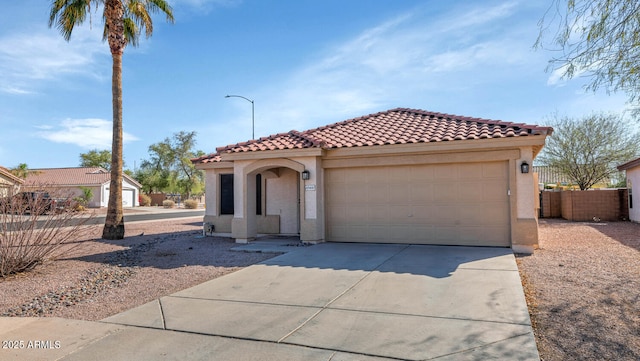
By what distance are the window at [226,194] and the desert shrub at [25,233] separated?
6.57 metres

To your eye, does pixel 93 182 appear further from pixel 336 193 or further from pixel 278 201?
pixel 336 193

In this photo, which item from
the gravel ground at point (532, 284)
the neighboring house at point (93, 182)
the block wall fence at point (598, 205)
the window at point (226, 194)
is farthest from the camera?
the neighboring house at point (93, 182)

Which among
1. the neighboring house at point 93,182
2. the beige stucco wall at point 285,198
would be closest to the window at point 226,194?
the beige stucco wall at point 285,198

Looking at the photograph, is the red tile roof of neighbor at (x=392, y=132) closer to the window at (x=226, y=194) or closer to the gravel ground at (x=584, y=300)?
the window at (x=226, y=194)

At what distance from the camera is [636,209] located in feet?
63.1

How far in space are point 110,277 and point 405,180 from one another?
8124mm

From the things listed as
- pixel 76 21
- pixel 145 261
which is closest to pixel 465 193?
pixel 145 261

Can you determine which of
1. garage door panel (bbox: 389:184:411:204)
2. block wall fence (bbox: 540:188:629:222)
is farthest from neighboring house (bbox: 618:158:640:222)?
garage door panel (bbox: 389:184:411:204)

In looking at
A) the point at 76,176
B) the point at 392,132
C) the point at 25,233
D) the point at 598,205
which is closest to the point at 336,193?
the point at 392,132

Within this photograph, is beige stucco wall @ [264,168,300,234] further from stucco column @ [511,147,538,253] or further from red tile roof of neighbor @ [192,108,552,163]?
stucco column @ [511,147,538,253]

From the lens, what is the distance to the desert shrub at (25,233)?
28.7 feet

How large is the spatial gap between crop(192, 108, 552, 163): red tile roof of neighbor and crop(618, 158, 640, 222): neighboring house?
11268 millimetres

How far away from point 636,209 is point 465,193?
43.3ft

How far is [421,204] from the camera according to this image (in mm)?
12062
